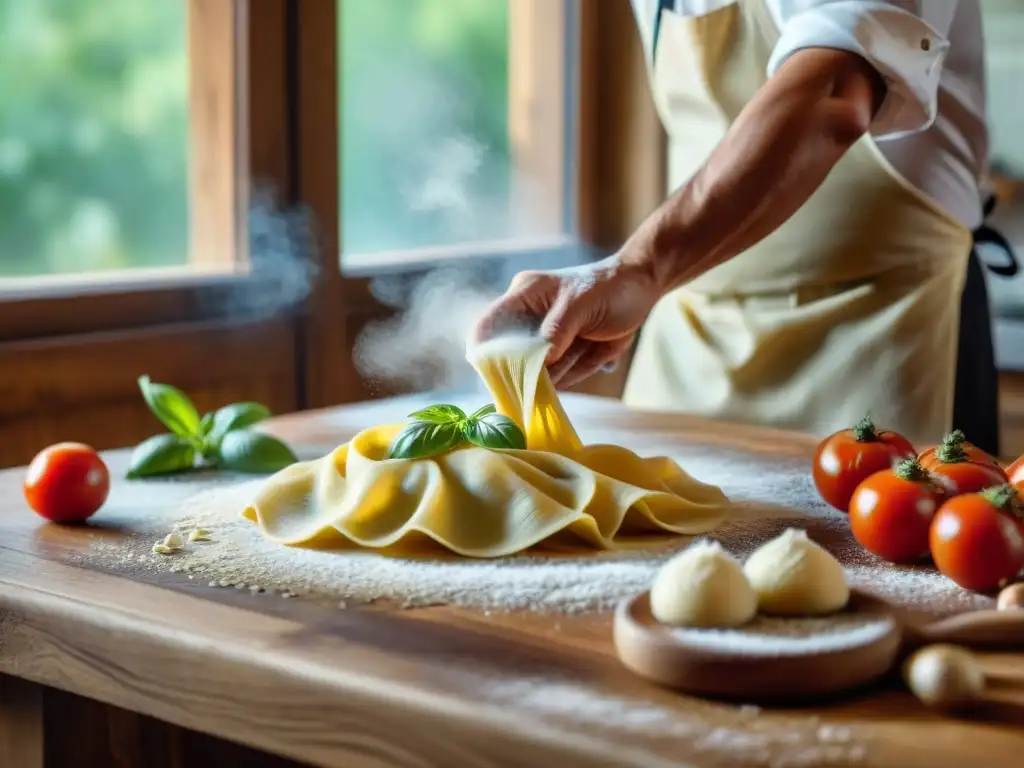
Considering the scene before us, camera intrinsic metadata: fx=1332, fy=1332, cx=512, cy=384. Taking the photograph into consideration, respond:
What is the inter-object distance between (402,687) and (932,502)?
1.79 ft

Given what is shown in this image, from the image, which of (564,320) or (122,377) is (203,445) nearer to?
(564,320)

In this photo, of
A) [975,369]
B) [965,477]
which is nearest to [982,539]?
[965,477]

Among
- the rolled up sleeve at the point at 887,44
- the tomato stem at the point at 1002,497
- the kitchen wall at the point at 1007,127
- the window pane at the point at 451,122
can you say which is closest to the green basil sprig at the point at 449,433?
the tomato stem at the point at 1002,497

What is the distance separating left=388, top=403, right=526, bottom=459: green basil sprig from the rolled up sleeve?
0.64m

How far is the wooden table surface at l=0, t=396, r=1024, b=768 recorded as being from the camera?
818 millimetres

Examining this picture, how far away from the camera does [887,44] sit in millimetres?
1627

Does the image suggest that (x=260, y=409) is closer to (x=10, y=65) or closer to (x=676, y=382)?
(x=676, y=382)

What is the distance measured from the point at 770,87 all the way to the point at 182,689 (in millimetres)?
1011

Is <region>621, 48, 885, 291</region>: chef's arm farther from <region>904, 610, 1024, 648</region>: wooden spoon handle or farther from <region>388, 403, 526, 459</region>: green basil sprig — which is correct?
<region>904, 610, 1024, 648</region>: wooden spoon handle

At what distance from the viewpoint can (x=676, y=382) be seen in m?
2.13

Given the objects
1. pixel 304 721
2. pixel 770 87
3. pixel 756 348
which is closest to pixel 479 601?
pixel 304 721

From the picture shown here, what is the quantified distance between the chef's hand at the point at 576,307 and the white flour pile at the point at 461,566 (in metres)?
0.26

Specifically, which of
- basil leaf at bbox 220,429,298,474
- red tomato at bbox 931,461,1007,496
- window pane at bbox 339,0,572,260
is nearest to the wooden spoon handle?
red tomato at bbox 931,461,1007,496

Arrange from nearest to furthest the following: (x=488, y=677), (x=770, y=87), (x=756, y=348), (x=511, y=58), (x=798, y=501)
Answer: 1. (x=488, y=677)
2. (x=798, y=501)
3. (x=770, y=87)
4. (x=756, y=348)
5. (x=511, y=58)
